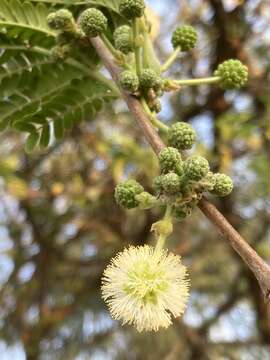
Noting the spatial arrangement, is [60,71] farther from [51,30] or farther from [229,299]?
[229,299]

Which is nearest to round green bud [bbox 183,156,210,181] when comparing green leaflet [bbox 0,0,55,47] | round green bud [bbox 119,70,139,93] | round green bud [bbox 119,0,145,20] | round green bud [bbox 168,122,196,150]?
Answer: round green bud [bbox 168,122,196,150]

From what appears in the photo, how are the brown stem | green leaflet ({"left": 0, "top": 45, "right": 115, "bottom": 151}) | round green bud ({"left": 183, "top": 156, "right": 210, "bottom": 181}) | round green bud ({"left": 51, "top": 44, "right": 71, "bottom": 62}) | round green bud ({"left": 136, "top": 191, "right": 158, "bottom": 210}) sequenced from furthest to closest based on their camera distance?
green leaflet ({"left": 0, "top": 45, "right": 115, "bottom": 151}) < round green bud ({"left": 51, "top": 44, "right": 71, "bottom": 62}) < round green bud ({"left": 136, "top": 191, "right": 158, "bottom": 210}) < round green bud ({"left": 183, "top": 156, "right": 210, "bottom": 181}) < the brown stem

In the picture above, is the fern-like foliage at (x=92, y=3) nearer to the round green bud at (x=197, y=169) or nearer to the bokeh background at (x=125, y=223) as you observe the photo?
the round green bud at (x=197, y=169)

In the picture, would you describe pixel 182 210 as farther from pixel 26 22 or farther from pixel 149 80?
pixel 26 22

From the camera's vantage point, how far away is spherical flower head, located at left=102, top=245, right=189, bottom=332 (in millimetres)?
1075

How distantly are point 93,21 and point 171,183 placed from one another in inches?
18.0

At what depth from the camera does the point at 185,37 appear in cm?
149

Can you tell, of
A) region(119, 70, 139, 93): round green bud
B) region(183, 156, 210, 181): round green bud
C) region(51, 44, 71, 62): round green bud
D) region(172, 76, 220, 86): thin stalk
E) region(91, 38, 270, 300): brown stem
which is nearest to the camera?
region(91, 38, 270, 300): brown stem

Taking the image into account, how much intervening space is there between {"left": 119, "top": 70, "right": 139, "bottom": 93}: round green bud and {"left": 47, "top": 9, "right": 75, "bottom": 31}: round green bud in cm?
22

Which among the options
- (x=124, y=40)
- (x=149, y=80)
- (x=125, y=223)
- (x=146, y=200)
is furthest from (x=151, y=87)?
(x=125, y=223)

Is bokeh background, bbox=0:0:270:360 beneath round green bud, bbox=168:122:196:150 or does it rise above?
beneath

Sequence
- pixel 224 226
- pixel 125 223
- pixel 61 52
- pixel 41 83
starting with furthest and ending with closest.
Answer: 1. pixel 125 223
2. pixel 41 83
3. pixel 61 52
4. pixel 224 226

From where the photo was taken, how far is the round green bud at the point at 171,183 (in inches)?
40.1

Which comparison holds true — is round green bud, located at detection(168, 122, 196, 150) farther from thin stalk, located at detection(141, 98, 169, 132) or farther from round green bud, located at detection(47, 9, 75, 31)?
round green bud, located at detection(47, 9, 75, 31)
